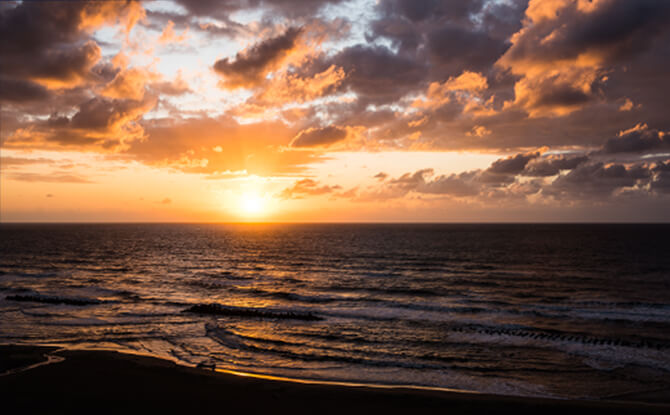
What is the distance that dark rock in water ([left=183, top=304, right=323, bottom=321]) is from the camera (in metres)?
29.7

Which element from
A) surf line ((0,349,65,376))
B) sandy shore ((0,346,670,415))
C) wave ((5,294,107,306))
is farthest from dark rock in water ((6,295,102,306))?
sandy shore ((0,346,670,415))

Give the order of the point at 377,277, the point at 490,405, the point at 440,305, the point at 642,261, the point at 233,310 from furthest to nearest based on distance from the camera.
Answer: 1. the point at 642,261
2. the point at 377,277
3. the point at 440,305
4. the point at 233,310
5. the point at 490,405

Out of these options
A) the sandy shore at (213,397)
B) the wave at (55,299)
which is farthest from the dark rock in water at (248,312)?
the sandy shore at (213,397)

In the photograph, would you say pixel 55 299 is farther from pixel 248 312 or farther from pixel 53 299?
pixel 248 312

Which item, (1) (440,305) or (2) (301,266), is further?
(2) (301,266)

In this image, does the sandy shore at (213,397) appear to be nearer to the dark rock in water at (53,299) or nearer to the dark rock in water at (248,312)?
the dark rock in water at (248,312)

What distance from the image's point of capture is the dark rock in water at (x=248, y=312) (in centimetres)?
2969

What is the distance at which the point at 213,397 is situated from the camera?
15.0m

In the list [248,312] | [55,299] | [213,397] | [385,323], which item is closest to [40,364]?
[213,397]

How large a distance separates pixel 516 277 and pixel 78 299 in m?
47.2

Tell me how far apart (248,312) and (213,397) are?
16013 millimetres

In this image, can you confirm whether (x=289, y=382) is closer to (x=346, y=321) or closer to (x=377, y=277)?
(x=346, y=321)

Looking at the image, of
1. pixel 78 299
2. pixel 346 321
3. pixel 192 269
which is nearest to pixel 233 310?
pixel 346 321

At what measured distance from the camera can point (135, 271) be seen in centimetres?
5694
